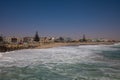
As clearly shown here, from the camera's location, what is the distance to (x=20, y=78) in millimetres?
12188

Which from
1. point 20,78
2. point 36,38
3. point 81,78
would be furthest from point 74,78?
point 36,38

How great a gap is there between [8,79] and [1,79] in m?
0.43

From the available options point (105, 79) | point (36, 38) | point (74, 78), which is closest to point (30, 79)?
point (74, 78)

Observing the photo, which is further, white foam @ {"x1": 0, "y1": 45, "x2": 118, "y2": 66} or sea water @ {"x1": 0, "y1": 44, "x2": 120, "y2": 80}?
white foam @ {"x1": 0, "y1": 45, "x2": 118, "y2": 66}

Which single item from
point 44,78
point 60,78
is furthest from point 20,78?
point 60,78

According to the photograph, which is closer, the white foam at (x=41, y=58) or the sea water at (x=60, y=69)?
the sea water at (x=60, y=69)

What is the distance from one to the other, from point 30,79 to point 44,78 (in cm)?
91

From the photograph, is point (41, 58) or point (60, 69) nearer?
point (60, 69)

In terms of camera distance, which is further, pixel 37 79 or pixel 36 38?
pixel 36 38

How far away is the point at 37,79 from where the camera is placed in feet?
38.7

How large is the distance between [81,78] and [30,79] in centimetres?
334

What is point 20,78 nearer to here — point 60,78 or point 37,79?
point 37,79

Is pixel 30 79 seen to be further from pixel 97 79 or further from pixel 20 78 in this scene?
pixel 97 79

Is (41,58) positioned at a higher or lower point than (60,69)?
lower
